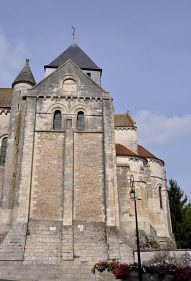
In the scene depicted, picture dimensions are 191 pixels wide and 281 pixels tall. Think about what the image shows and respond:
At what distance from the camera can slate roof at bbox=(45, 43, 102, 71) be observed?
30531 millimetres

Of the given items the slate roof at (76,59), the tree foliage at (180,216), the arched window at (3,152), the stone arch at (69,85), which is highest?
the slate roof at (76,59)

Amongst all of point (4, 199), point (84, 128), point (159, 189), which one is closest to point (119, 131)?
point (159, 189)

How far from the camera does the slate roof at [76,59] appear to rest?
30531mm

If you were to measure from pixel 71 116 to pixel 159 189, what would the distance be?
1072cm

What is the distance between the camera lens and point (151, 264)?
15.4 m

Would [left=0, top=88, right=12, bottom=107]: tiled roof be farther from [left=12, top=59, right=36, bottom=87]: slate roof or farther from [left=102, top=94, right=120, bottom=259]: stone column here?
[left=102, top=94, right=120, bottom=259]: stone column

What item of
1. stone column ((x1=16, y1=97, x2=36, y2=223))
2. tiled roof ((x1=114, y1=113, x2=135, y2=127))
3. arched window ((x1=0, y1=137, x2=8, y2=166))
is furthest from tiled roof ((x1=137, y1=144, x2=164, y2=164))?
arched window ((x1=0, y1=137, x2=8, y2=166))

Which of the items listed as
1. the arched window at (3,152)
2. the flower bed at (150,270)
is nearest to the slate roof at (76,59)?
the arched window at (3,152)

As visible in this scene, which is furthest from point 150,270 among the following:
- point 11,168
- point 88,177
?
point 11,168

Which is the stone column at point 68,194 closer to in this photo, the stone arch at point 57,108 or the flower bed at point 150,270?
the stone arch at point 57,108

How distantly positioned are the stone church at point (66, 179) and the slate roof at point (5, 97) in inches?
92.0

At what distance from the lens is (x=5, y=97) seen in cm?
Result: 2662

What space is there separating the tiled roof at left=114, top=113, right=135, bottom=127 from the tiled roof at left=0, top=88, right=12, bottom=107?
953cm

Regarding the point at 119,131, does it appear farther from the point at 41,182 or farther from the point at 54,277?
the point at 54,277
